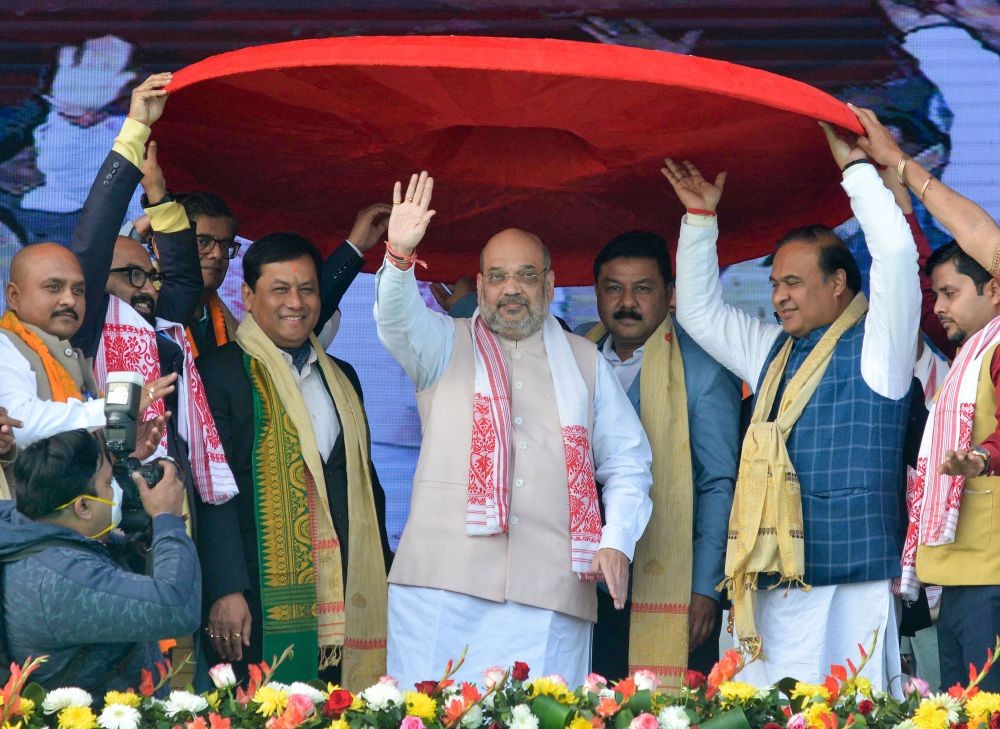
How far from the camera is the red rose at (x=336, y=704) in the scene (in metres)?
2.94

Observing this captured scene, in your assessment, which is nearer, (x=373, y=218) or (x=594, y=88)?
(x=594, y=88)

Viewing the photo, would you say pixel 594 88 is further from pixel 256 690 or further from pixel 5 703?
pixel 5 703

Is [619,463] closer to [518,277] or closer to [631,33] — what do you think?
[518,277]

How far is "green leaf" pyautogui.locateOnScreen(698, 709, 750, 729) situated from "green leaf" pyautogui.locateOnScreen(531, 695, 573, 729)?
0.26 m

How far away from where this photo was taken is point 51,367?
12.9 ft

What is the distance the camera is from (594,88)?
397 centimetres

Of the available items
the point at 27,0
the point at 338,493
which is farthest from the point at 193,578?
the point at 27,0

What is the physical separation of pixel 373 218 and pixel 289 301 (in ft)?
1.46

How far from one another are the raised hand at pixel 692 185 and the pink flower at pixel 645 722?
190 centimetres

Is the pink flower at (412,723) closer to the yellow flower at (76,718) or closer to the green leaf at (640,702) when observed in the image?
the green leaf at (640,702)

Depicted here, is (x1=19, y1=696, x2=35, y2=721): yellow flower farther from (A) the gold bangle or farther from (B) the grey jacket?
(A) the gold bangle

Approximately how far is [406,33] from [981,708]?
326 cm

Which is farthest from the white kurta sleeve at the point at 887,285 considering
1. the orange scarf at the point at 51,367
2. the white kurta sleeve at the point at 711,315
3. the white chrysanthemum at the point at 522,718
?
the orange scarf at the point at 51,367

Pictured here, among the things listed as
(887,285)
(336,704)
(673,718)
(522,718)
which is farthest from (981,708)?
(887,285)
